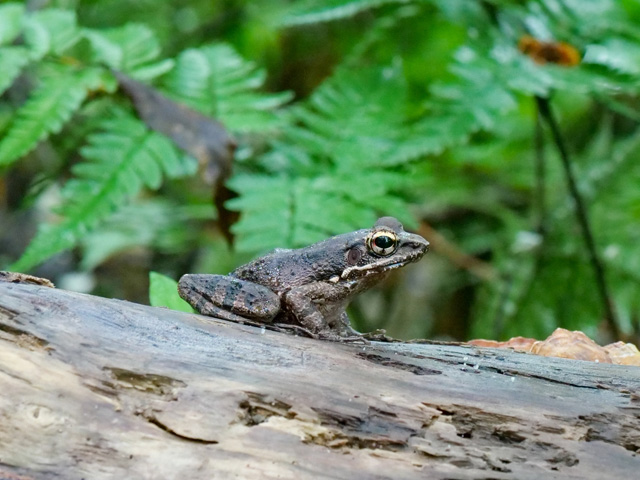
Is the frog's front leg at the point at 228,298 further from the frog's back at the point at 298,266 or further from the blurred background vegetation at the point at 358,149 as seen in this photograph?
the blurred background vegetation at the point at 358,149

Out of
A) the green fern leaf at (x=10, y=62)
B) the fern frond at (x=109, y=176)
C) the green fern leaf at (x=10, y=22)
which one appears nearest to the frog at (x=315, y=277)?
the fern frond at (x=109, y=176)

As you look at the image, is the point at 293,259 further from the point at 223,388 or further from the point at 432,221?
the point at 432,221

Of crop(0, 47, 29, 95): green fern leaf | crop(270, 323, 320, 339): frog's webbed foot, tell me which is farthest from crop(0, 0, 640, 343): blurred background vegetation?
crop(270, 323, 320, 339): frog's webbed foot

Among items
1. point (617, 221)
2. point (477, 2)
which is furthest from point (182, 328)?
point (617, 221)

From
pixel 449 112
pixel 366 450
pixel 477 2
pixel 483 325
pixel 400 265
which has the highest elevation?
pixel 477 2

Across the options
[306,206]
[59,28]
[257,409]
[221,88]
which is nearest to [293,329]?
[257,409]

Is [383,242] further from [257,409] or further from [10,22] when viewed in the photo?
[10,22]

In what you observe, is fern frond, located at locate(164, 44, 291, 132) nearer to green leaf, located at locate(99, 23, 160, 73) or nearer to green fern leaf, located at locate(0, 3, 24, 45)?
green leaf, located at locate(99, 23, 160, 73)
